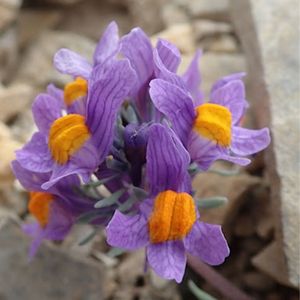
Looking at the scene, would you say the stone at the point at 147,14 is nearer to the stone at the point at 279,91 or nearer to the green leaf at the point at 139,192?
the stone at the point at 279,91

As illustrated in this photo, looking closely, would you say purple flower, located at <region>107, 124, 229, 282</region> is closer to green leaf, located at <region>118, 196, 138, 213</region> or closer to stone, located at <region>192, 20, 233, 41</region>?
green leaf, located at <region>118, 196, 138, 213</region>

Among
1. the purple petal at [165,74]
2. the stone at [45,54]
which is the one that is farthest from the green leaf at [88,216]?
the stone at [45,54]

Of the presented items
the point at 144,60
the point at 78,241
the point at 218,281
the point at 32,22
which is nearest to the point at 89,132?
the point at 144,60

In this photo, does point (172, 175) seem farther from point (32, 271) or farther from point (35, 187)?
point (32, 271)

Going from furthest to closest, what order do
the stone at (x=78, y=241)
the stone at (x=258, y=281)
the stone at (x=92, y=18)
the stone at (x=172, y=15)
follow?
the stone at (x=92, y=18), the stone at (x=172, y=15), the stone at (x=78, y=241), the stone at (x=258, y=281)

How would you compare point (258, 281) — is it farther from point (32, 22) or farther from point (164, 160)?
point (32, 22)

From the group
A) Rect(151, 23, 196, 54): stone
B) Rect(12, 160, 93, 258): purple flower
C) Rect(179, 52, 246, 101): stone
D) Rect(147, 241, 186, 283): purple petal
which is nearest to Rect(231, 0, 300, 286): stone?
Rect(179, 52, 246, 101): stone
